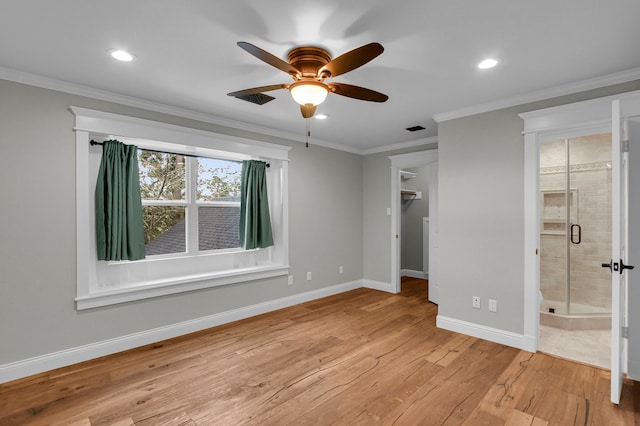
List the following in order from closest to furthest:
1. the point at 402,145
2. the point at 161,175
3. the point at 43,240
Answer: the point at 43,240
the point at 161,175
the point at 402,145

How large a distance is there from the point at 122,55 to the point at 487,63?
8.85 ft

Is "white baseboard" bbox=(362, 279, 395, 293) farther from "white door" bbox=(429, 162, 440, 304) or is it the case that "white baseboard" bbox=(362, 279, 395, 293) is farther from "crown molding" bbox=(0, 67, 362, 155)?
"crown molding" bbox=(0, 67, 362, 155)

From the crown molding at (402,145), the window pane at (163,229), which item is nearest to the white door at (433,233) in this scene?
the crown molding at (402,145)

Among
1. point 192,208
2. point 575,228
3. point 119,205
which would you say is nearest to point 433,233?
point 575,228

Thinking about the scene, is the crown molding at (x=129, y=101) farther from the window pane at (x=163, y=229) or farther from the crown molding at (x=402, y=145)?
the crown molding at (x=402, y=145)

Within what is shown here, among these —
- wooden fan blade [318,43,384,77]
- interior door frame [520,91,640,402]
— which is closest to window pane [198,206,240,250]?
wooden fan blade [318,43,384,77]

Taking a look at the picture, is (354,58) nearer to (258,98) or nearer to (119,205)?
(258,98)

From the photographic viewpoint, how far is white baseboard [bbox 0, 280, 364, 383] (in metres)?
2.52

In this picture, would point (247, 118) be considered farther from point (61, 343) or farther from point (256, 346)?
point (61, 343)

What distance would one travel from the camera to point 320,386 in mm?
2420

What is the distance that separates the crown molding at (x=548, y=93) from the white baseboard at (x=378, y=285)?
2.82 m

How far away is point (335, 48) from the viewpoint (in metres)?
2.13

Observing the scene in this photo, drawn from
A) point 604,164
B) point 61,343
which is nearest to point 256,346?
point 61,343

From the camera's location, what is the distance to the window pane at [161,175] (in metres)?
3.38
